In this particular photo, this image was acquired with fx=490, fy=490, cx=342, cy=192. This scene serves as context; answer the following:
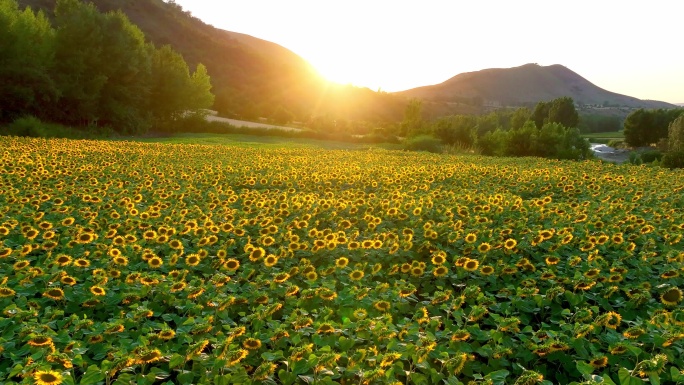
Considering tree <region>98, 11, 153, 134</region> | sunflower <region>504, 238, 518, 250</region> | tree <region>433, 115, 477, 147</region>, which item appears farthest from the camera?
tree <region>98, 11, 153, 134</region>

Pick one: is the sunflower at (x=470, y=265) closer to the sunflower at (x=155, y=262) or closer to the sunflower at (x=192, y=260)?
the sunflower at (x=192, y=260)

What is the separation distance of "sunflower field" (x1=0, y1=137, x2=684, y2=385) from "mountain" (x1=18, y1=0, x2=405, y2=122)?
217 ft

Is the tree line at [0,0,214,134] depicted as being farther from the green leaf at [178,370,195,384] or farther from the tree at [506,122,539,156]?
the green leaf at [178,370,195,384]

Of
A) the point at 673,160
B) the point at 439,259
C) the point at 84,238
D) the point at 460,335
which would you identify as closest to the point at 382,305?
the point at 460,335

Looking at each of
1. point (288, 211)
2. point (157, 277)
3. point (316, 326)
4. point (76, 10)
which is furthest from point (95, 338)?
point (76, 10)

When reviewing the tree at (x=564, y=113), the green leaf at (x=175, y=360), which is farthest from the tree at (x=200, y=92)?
the green leaf at (x=175, y=360)

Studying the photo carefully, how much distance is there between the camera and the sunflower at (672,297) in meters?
3.83

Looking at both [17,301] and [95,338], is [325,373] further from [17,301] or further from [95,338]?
[17,301]

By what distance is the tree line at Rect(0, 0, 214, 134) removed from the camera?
28.8 meters

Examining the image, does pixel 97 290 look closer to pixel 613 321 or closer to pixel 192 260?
pixel 192 260

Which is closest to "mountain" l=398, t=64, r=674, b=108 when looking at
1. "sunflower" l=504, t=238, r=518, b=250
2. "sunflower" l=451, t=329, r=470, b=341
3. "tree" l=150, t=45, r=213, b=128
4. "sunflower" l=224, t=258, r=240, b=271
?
"tree" l=150, t=45, r=213, b=128

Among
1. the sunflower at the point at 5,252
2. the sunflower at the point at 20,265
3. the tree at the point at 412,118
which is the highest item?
the tree at the point at 412,118

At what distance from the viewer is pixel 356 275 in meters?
4.25

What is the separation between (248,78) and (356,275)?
296 ft
